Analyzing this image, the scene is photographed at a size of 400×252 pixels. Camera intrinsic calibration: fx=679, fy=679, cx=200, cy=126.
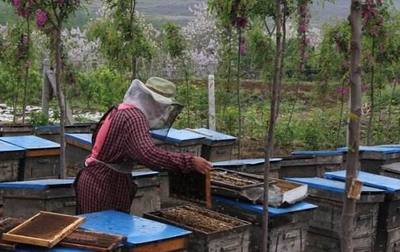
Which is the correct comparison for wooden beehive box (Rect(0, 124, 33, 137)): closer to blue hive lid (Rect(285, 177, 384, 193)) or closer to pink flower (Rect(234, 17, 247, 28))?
pink flower (Rect(234, 17, 247, 28))

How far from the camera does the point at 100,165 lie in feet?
14.9

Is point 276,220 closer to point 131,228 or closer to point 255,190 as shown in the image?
point 255,190

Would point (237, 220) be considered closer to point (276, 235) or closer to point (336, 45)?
point (276, 235)

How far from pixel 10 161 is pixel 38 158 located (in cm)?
29

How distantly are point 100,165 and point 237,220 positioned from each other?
3.25 ft

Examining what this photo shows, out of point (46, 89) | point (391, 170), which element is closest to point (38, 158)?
point (391, 170)

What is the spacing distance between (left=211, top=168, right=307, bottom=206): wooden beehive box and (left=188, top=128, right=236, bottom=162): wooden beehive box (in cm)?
243

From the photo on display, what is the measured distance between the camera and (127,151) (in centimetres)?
436

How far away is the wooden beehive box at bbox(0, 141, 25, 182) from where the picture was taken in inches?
251

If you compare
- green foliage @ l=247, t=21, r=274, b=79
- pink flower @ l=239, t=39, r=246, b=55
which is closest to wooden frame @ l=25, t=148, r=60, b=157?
pink flower @ l=239, t=39, r=246, b=55

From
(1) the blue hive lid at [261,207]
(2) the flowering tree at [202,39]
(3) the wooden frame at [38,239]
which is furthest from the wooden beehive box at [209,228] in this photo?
(2) the flowering tree at [202,39]

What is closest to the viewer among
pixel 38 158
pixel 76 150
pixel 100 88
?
pixel 38 158

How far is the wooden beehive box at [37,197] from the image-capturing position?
5.11m

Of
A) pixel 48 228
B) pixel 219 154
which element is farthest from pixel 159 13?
pixel 48 228
